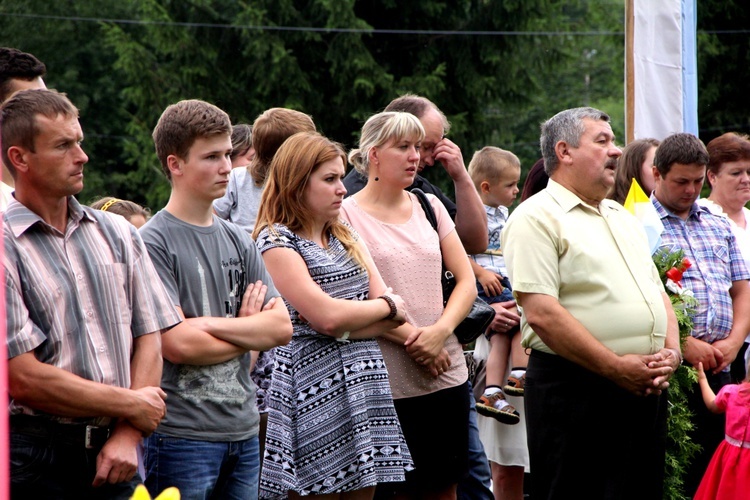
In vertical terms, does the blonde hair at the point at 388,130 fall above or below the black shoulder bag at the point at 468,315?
above

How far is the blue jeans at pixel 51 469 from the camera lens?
8.96 feet

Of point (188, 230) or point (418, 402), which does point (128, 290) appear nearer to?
point (188, 230)

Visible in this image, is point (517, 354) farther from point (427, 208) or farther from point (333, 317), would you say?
point (333, 317)

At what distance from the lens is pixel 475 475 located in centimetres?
496

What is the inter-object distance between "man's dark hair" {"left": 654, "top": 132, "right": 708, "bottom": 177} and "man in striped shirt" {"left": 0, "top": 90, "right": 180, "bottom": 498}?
332cm

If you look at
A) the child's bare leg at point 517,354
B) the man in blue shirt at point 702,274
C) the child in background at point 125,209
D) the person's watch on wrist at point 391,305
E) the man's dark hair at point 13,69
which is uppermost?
the man's dark hair at point 13,69

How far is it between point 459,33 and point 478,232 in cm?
1541

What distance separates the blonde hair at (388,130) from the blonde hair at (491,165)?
1.96 metres

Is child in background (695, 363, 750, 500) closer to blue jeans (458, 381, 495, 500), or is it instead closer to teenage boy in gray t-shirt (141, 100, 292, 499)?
blue jeans (458, 381, 495, 500)

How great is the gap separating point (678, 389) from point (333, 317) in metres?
2.25

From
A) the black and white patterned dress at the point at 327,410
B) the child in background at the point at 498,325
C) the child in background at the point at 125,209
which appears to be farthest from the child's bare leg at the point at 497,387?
the child in background at the point at 125,209

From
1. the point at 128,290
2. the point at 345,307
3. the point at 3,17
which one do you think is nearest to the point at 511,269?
the point at 345,307

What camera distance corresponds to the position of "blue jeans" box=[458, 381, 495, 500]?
493cm

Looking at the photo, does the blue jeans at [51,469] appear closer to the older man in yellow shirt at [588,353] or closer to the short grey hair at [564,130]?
the older man in yellow shirt at [588,353]
